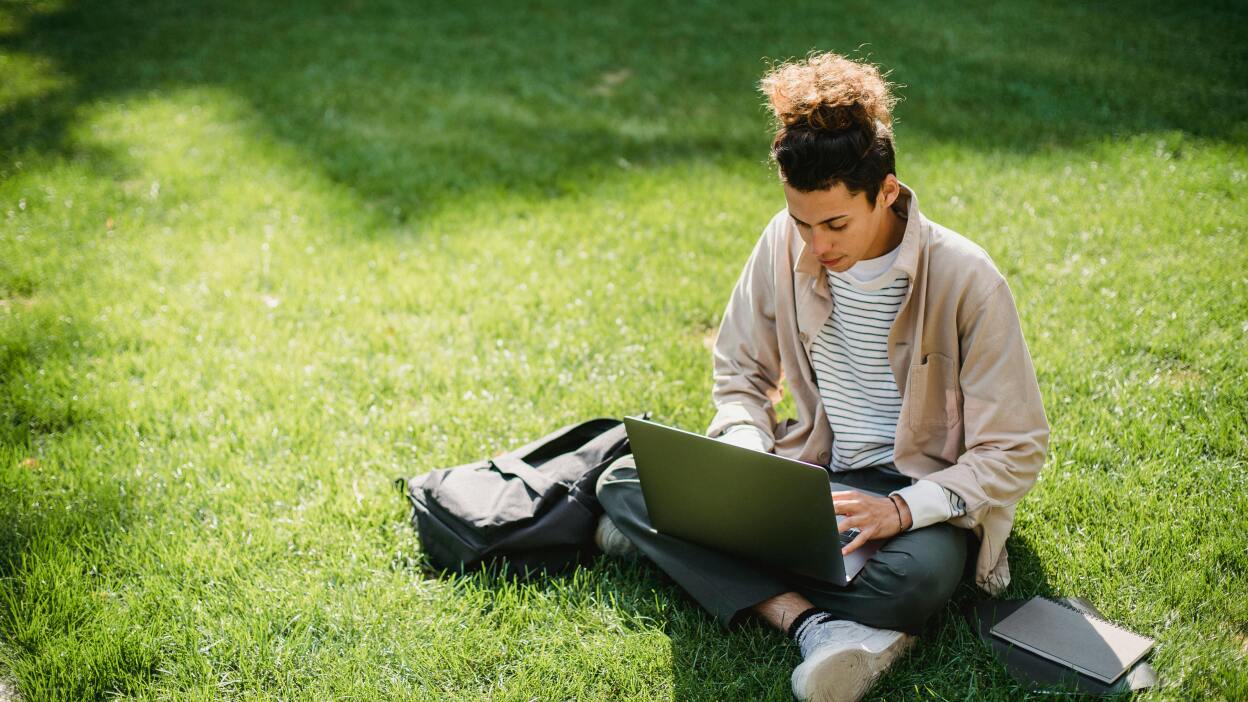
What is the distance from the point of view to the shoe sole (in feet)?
7.88

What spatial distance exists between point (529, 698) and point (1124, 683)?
5.10ft

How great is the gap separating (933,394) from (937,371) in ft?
0.23

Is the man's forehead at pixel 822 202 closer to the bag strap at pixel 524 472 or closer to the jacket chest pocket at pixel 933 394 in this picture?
the jacket chest pocket at pixel 933 394

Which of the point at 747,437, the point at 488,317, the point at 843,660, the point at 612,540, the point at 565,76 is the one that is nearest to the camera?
the point at 843,660

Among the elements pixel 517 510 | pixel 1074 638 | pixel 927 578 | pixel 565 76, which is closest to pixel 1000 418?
pixel 927 578

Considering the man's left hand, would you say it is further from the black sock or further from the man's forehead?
the man's forehead

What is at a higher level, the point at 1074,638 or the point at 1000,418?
the point at 1000,418

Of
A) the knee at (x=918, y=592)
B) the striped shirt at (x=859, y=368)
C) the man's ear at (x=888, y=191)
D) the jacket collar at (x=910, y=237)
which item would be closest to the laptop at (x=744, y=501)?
the knee at (x=918, y=592)

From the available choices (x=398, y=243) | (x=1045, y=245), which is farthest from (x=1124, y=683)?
(x=398, y=243)

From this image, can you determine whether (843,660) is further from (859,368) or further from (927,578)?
(859,368)

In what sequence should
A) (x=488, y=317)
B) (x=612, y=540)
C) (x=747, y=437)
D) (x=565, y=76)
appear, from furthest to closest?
(x=565, y=76) → (x=488, y=317) → (x=612, y=540) → (x=747, y=437)

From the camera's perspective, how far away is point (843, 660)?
7.96 feet

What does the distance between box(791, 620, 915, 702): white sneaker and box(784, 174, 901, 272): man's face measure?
1.01m

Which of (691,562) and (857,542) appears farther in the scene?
(691,562)
